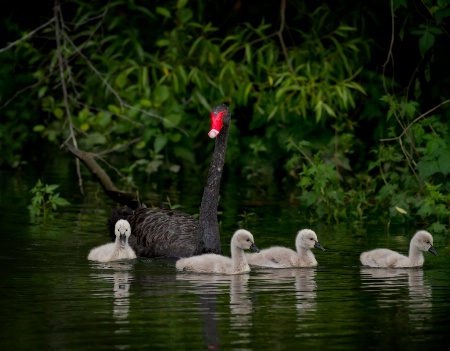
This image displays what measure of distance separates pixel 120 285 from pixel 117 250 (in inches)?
44.2

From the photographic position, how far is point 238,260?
1009 centimetres

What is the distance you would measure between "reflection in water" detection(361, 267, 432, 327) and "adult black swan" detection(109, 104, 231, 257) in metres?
1.27

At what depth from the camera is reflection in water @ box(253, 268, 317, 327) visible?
867 centimetres

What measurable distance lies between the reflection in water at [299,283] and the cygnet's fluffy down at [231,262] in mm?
179

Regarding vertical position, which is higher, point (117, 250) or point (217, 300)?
point (117, 250)

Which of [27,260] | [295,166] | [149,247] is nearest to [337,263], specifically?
[149,247]

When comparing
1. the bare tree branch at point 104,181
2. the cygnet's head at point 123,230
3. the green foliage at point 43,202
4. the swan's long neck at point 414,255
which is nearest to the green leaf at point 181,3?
the bare tree branch at point 104,181

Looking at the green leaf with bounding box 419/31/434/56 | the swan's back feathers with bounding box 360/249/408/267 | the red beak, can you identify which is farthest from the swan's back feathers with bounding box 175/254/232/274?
the green leaf with bounding box 419/31/434/56

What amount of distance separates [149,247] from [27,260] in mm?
1042

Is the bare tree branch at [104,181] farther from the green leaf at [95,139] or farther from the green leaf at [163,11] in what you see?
the green leaf at [163,11]

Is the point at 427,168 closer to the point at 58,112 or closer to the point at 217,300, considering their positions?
the point at 217,300

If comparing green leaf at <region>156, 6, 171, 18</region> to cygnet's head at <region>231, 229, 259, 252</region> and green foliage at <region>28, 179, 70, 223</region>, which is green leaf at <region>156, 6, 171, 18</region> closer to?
green foliage at <region>28, 179, 70, 223</region>

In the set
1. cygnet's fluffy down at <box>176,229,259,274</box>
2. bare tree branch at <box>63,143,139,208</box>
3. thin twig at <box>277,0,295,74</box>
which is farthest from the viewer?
thin twig at <box>277,0,295,74</box>

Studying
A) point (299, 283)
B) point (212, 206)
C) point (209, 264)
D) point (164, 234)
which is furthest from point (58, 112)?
point (299, 283)
